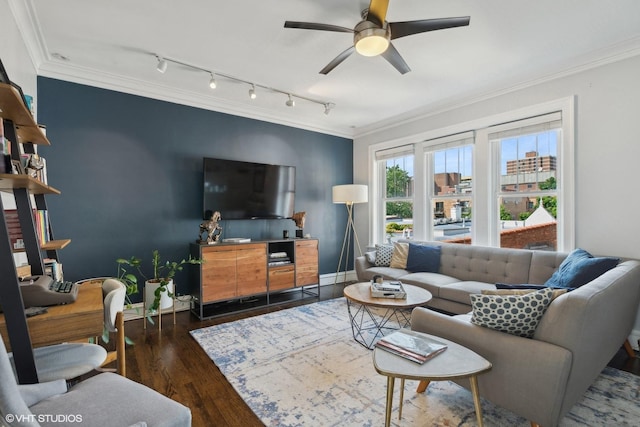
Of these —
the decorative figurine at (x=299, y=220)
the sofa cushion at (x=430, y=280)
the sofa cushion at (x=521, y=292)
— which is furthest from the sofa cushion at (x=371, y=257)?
the sofa cushion at (x=521, y=292)

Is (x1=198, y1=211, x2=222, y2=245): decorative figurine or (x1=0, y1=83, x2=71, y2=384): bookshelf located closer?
(x1=0, y1=83, x2=71, y2=384): bookshelf

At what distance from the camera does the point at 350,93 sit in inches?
155

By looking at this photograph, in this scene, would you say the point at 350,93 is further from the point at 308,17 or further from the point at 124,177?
the point at 124,177

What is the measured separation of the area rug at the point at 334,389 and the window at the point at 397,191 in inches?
97.1

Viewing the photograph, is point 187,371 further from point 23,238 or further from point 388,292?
point 388,292

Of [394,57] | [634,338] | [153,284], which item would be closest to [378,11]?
[394,57]

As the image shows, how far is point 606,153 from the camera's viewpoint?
2945 millimetres

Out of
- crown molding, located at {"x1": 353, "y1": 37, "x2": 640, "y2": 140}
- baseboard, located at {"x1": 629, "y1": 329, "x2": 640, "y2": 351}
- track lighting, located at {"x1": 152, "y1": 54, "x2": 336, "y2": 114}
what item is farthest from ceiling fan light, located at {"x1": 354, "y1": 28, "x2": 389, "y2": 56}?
baseboard, located at {"x1": 629, "y1": 329, "x2": 640, "y2": 351}

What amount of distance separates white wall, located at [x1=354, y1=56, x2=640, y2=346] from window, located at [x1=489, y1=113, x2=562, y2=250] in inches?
10.3

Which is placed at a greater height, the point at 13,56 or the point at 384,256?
the point at 13,56

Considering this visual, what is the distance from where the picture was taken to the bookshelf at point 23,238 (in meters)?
1.19

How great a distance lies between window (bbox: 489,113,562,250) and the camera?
135 inches

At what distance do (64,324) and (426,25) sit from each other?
2654 mm

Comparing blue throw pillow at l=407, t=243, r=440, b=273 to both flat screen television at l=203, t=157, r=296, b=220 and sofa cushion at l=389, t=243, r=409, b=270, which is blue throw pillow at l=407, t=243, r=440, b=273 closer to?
sofa cushion at l=389, t=243, r=409, b=270
